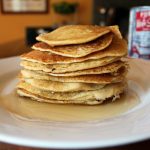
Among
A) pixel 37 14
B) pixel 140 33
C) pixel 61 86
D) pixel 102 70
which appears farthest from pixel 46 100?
pixel 37 14

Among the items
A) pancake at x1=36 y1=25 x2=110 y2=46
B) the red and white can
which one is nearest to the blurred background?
the red and white can

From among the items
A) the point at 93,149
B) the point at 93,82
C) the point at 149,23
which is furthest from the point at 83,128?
the point at 149,23

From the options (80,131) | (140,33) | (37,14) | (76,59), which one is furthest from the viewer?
(37,14)

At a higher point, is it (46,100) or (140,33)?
(140,33)

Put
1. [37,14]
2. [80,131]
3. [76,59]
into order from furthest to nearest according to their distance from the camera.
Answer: [37,14] < [76,59] < [80,131]

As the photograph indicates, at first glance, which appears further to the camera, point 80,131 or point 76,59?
point 76,59

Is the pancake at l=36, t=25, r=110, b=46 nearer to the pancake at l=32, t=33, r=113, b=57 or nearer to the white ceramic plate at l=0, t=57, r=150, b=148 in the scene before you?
the pancake at l=32, t=33, r=113, b=57

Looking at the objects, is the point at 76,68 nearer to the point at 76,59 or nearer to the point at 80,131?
the point at 76,59
